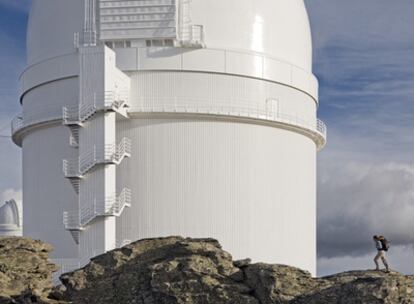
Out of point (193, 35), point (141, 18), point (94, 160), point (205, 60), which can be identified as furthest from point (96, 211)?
point (193, 35)

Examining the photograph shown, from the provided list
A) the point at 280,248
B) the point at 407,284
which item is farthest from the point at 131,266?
the point at 280,248

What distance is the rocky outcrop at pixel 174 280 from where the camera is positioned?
1839cm

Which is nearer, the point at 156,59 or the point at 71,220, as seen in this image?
the point at 71,220

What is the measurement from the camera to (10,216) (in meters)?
47.2

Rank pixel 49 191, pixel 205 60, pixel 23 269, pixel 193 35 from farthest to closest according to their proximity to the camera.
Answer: pixel 49 191
pixel 205 60
pixel 193 35
pixel 23 269

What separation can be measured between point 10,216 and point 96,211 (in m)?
15.9

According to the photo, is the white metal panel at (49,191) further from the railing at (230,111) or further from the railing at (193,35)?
the railing at (193,35)

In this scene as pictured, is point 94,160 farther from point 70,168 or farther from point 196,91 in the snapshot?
point 196,91

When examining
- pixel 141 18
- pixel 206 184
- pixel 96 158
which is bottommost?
pixel 206 184

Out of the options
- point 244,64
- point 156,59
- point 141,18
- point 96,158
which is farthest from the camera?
point 244,64

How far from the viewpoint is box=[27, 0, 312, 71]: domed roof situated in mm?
35375

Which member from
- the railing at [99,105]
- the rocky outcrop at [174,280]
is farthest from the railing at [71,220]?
the rocky outcrop at [174,280]

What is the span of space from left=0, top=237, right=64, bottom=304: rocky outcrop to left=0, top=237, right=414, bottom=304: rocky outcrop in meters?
0.03

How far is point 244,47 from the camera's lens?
35.8 metres
